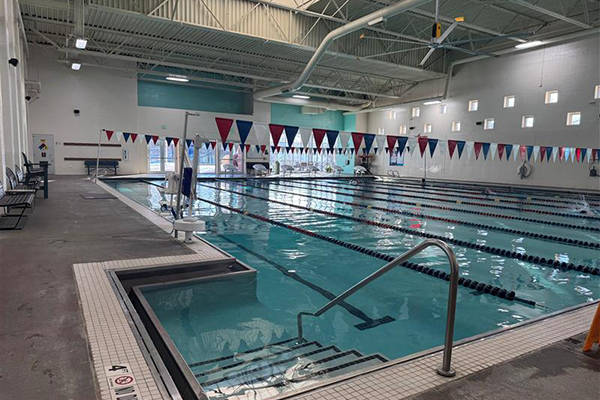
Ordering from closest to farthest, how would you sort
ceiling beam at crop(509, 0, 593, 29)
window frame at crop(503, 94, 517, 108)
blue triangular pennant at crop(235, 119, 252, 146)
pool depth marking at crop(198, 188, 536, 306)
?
pool depth marking at crop(198, 188, 536, 306) < blue triangular pennant at crop(235, 119, 252, 146) < ceiling beam at crop(509, 0, 593, 29) < window frame at crop(503, 94, 517, 108)

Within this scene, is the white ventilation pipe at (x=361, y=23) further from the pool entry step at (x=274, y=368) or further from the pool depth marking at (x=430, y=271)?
the pool entry step at (x=274, y=368)

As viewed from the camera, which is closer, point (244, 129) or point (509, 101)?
point (244, 129)

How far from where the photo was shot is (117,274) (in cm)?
324

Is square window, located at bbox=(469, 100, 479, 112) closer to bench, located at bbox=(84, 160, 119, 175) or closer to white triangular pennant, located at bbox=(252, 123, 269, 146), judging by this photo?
white triangular pennant, located at bbox=(252, 123, 269, 146)

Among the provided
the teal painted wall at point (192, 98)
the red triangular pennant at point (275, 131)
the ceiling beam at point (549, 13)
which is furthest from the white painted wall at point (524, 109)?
the red triangular pennant at point (275, 131)

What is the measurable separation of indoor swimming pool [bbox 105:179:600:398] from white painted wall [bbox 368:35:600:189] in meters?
8.05

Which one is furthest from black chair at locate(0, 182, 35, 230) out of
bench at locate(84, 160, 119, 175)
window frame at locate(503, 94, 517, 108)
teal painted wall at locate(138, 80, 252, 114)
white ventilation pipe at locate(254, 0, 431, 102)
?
window frame at locate(503, 94, 517, 108)

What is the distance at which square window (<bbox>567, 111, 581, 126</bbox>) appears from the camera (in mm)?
14397

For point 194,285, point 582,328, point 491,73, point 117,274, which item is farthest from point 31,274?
point 491,73

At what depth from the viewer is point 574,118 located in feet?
47.8

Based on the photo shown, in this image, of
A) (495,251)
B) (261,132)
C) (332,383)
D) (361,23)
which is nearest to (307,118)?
(361,23)

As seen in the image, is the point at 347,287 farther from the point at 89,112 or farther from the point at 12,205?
the point at 89,112

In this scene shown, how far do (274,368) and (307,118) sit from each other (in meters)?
23.9

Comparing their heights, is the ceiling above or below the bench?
above
